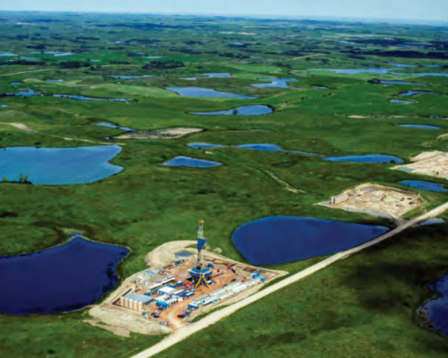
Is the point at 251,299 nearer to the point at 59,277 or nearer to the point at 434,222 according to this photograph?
the point at 59,277

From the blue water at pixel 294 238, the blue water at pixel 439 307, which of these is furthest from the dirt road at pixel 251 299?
the blue water at pixel 439 307

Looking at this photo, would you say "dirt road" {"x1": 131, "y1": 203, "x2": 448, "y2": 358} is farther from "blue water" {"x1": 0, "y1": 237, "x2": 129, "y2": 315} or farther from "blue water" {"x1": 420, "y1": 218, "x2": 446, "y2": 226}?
"blue water" {"x1": 0, "y1": 237, "x2": 129, "y2": 315}

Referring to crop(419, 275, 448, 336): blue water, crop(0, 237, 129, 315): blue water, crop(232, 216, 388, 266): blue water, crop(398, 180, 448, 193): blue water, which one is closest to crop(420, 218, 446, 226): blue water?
crop(232, 216, 388, 266): blue water

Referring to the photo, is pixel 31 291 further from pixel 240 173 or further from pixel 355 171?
pixel 355 171

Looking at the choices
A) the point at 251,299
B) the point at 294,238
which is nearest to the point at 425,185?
the point at 294,238

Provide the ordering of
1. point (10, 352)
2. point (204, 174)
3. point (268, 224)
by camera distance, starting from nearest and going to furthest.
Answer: point (10, 352) < point (268, 224) < point (204, 174)

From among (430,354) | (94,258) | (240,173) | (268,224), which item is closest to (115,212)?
(94,258)

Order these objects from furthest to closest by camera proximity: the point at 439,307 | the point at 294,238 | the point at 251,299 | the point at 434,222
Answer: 1. the point at 434,222
2. the point at 294,238
3. the point at 439,307
4. the point at 251,299
